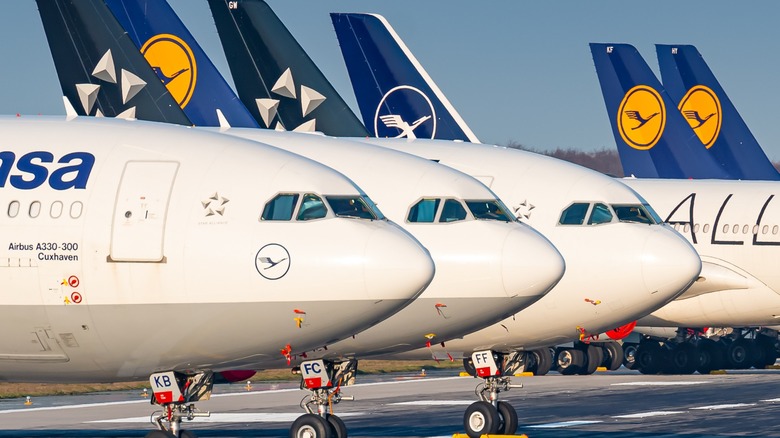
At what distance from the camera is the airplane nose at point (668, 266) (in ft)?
100

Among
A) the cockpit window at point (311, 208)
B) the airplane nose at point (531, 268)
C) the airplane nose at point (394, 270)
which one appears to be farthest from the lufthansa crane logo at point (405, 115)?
the airplane nose at point (394, 270)

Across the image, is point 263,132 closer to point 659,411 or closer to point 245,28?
point 245,28

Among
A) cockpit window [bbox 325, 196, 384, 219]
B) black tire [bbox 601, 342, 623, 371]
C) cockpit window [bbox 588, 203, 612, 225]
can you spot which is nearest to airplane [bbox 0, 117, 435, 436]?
cockpit window [bbox 325, 196, 384, 219]

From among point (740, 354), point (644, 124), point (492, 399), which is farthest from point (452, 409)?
point (644, 124)

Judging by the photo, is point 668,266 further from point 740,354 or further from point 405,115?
point 740,354

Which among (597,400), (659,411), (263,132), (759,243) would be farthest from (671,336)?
(263,132)

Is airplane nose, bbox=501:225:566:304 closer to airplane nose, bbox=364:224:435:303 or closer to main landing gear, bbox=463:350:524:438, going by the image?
main landing gear, bbox=463:350:524:438

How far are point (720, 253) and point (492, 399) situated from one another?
22108 mm

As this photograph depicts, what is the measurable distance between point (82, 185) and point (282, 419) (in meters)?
14.5

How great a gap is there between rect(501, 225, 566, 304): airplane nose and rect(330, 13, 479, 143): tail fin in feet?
52.2

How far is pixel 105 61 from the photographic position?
107 ft

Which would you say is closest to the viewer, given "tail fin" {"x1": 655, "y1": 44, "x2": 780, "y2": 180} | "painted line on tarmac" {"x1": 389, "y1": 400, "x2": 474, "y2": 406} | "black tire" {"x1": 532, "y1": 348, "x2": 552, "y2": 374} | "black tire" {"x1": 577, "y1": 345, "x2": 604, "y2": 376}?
"painted line on tarmac" {"x1": 389, "y1": 400, "x2": 474, "y2": 406}

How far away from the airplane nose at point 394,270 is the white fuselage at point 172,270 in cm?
2

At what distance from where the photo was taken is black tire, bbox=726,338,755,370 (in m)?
54.7
